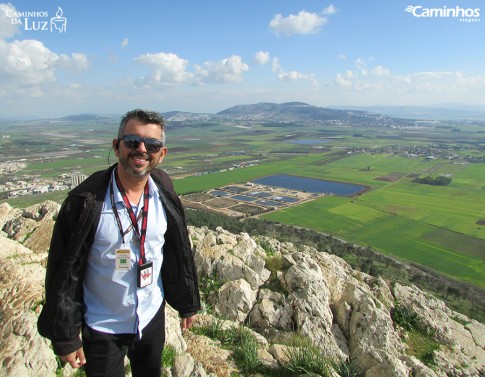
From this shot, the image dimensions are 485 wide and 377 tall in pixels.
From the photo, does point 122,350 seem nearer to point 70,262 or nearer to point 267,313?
point 70,262

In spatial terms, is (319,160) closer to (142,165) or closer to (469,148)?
(469,148)

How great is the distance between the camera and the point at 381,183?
84.4 metres

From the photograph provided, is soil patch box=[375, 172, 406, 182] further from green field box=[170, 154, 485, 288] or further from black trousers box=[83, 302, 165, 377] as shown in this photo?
black trousers box=[83, 302, 165, 377]

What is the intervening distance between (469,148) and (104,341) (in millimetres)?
173044

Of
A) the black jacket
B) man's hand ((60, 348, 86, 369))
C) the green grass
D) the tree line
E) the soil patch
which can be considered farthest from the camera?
the soil patch

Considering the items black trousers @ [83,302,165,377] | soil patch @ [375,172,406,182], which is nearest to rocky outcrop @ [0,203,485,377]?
black trousers @ [83,302,165,377]

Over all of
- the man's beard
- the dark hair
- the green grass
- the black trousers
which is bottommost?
the green grass

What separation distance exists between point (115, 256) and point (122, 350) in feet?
3.51

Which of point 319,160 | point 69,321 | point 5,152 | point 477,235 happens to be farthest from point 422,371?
point 5,152

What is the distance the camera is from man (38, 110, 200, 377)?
303 centimetres

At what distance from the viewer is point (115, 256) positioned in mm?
3111

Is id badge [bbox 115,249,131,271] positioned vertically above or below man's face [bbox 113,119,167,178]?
below

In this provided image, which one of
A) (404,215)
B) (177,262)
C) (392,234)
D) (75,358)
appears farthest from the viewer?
(404,215)

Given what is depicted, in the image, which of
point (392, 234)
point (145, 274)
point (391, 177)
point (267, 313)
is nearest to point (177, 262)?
point (145, 274)
